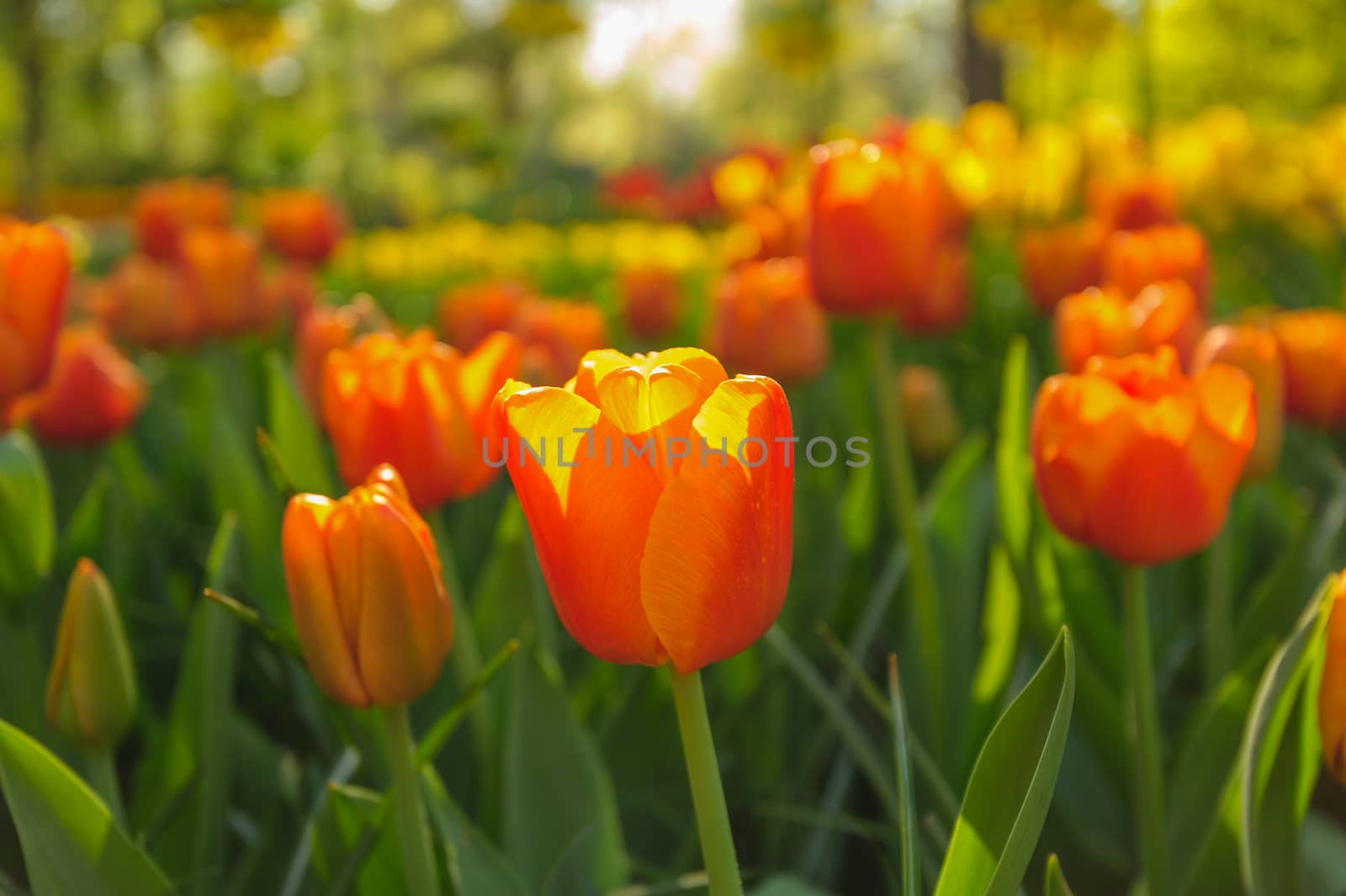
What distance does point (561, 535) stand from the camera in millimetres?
693

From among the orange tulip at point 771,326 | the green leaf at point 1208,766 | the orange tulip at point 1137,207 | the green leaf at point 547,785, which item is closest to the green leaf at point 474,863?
the green leaf at point 547,785

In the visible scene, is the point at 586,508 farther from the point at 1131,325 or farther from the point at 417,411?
the point at 1131,325

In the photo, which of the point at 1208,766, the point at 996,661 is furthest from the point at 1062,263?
the point at 1208,766

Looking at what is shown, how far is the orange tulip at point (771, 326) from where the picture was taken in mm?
1841

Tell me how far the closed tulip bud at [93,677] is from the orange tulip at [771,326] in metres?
1.05

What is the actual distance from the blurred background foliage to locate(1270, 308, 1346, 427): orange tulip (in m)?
1.83

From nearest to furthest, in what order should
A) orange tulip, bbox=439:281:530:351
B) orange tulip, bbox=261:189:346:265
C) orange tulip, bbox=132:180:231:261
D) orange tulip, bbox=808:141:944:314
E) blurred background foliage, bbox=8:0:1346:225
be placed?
orange tulip, bbox=808:141:944:314 → orange tulip, bbox=439:281:530:351 → orange tulip, bbox=132:180:231:261 → orange tulip, bbox=261:189:346:265 → blurred background foliage, bbox=8:0:1346:225

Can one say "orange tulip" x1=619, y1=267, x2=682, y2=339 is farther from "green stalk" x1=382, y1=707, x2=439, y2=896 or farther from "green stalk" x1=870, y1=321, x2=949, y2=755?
"green stalk" x1=382, y1=707, x2=439, y2=896

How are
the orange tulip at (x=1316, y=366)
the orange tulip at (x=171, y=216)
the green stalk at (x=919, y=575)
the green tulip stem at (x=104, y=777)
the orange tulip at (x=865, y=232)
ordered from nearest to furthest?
1. the green tulip stem at (x=104, y=777)
2. the green stalk at (x=919, y=575)
3. the orange tulip at (x=865, y=232)
4. the orange tulip at (x=1316, y=366)
5. the orange tulip at (x=171, y=216)

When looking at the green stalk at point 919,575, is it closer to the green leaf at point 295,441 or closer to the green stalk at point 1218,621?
the green stalk at point 1218,621

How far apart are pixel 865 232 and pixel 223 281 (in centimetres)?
144

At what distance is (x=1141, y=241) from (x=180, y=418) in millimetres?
1806

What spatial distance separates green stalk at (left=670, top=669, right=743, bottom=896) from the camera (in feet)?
2.30

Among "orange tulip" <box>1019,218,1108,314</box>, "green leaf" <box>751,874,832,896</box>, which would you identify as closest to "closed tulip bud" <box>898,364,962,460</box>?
"orange tulip" <box>1019,218,1108,314</box>
